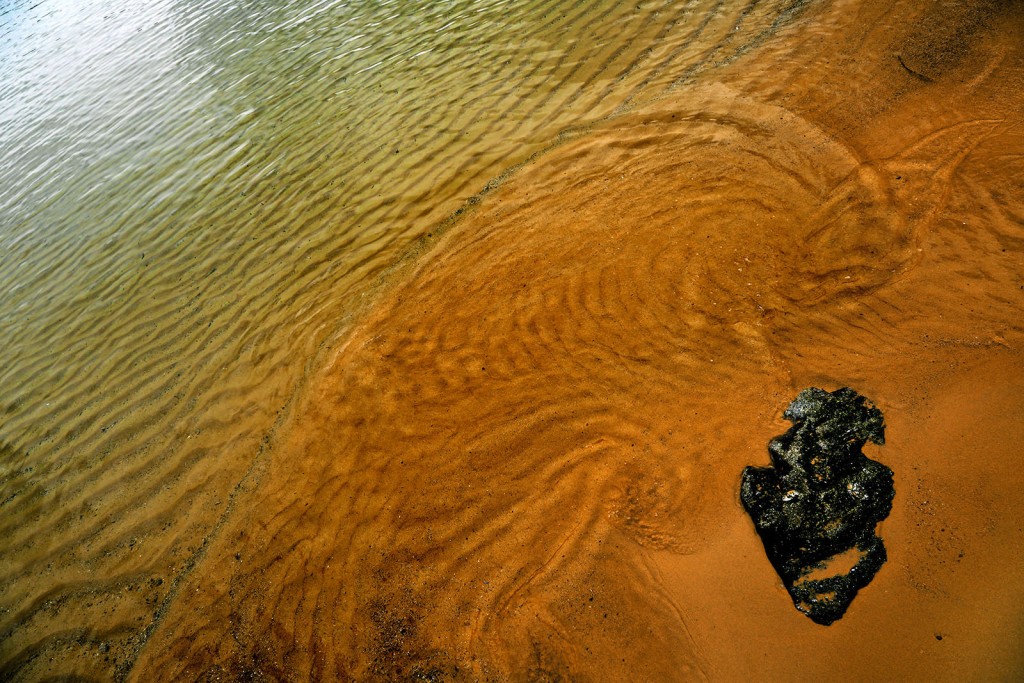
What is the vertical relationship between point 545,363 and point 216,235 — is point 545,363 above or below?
below

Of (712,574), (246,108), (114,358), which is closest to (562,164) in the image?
(712,574)

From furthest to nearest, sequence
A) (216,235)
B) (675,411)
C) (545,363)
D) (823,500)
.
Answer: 1. (216,235)
2. (545,363)
3. (675,411)
4. (823,500)

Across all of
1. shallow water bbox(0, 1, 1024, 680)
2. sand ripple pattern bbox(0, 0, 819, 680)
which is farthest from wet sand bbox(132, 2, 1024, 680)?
sand ripple pattern bbox(0, 0, 819, 680)

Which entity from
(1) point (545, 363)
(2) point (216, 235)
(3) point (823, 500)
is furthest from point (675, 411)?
(2) point (216, 235)

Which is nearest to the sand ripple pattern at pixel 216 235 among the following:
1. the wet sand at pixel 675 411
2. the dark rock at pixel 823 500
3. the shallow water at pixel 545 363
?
the shallow water at pixel 545 363

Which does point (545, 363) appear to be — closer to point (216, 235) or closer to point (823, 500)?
point (823, 500)

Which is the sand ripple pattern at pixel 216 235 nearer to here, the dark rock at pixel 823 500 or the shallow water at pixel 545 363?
the shallow water at pixel 545 363
